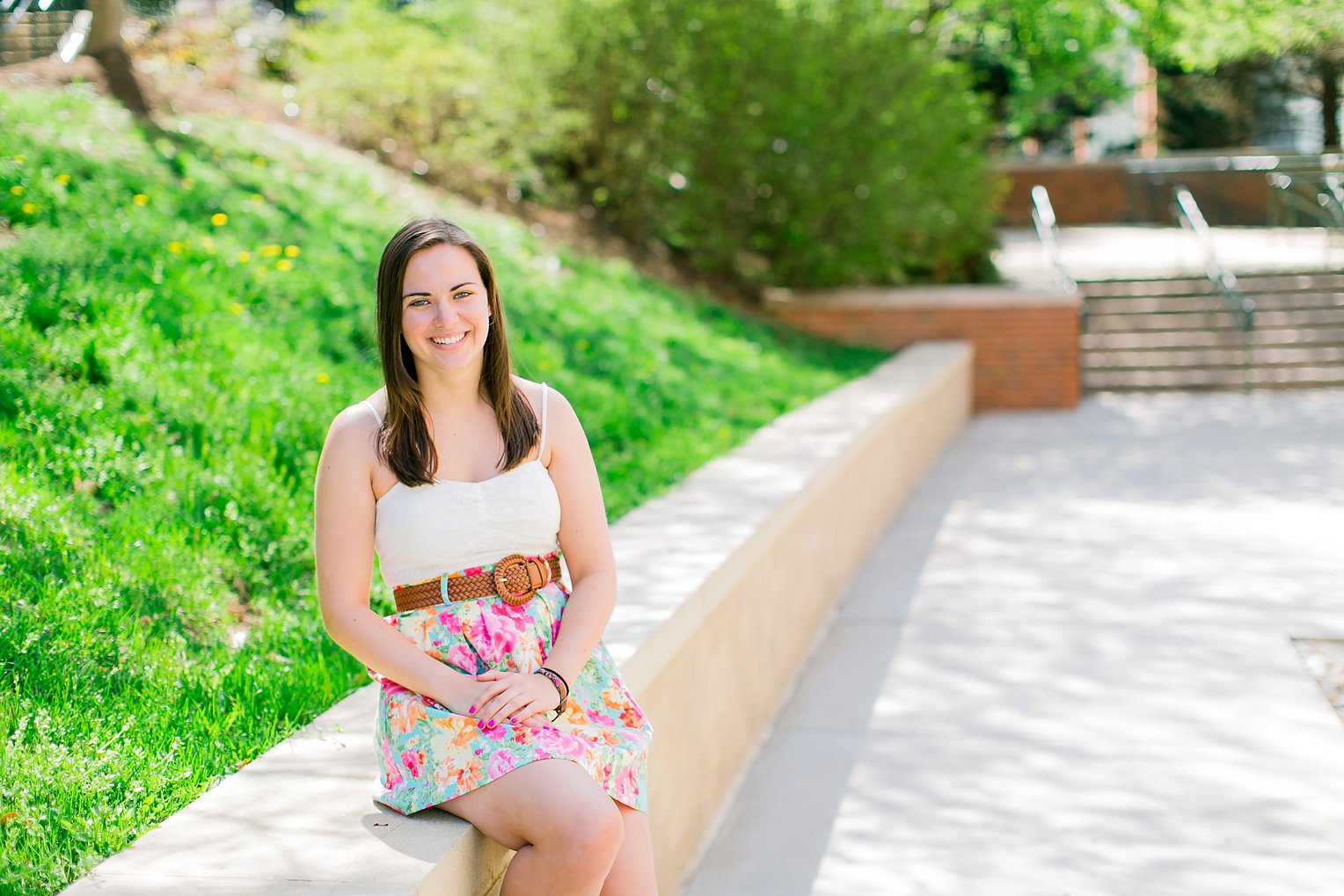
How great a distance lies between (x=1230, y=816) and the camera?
12.9 ft

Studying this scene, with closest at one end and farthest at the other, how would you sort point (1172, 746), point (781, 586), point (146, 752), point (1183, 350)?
point (146, 752) → point (1172, 746) → point (781, 586) → point (1183, 350)

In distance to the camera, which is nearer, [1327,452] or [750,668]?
[750,668]

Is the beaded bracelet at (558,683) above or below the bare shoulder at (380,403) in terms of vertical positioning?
below

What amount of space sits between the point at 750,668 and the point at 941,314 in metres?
8.44

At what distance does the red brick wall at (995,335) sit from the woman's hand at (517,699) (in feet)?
33.8

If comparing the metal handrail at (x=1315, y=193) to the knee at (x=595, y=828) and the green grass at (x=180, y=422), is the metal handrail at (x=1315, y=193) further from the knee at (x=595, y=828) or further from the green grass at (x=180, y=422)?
the knee at (x=595, y=828)

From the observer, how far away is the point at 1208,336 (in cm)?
1311

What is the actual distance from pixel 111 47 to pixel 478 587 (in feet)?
23.4

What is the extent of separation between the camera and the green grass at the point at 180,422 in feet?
9.54

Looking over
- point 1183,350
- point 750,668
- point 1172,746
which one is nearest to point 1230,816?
point 1172,746

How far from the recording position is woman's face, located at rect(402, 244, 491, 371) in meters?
2.70

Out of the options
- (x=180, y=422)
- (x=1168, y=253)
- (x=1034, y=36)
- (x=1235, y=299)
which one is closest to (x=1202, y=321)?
(x=1235, y=299)

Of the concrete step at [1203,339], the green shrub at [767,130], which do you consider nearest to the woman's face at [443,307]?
the green shrub at [767,130]

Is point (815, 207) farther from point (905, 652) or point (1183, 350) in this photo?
point (905, 652)
